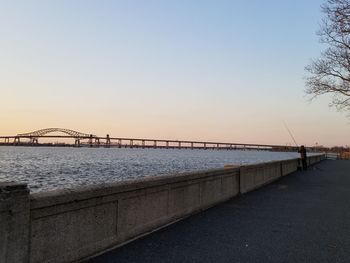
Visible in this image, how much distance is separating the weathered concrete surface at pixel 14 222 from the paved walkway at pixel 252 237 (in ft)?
4.59

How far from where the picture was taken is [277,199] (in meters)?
14.1

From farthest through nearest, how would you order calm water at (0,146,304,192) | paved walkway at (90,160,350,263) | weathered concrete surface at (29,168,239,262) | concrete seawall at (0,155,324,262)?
1. calm water at (0,146,304,192)
2. paved walkway at (90,160,350,263)
3. weathered concrete surface at (29,168,239,262)
4. concrete seawall at (0,155,324,262)

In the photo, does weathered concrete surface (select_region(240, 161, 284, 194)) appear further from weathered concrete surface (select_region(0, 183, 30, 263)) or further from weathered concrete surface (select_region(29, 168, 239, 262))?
weathered concrete surface (select_region(0, 183, 30, 263))

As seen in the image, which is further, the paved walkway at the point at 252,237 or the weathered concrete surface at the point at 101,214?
the paved walkway at the point at 252,237

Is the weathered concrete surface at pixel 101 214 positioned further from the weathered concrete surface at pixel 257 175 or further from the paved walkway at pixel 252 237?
the weathered concrete surface at pixel 257 175

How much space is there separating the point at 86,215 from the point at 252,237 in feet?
11.0

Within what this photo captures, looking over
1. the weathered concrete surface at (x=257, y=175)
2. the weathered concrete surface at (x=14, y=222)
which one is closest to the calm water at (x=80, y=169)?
the weathered concrete surface at (x=257, y=175)

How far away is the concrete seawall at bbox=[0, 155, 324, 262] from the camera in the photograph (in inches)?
197

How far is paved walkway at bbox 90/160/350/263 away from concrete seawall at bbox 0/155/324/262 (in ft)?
0.87

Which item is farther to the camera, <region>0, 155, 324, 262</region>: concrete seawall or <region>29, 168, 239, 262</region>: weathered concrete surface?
<region>29, 168, 239, 262</region>: weathered concrete surface

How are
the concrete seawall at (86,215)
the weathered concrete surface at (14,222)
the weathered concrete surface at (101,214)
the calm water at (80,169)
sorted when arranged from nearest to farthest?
the weathered concrete surface at (14,222)
the concrete seawall at (86,215)
the weathered concrete surface at (101,214)
the calm water at (80,169)

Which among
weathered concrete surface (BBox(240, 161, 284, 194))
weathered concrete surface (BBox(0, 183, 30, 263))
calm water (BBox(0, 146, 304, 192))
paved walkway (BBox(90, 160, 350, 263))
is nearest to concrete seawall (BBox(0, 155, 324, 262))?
weathered concrete surface (BBox(0, 183, 30, 263))

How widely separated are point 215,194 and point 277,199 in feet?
9.52

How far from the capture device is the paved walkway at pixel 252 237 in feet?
22.1
